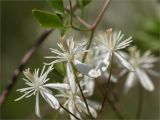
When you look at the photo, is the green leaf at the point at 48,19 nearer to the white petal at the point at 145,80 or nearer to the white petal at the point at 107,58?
the white petal at the point at 107,58

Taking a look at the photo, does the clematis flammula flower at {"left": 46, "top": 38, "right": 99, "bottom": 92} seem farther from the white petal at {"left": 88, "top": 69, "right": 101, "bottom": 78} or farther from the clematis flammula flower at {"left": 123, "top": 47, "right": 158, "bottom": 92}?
the clematis flammula flower at {"left": 123, "top": 47, "right": 158, "bottom": 92}

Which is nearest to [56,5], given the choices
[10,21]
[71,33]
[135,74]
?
[71,33]

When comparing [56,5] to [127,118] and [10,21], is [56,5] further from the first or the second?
[10,21]

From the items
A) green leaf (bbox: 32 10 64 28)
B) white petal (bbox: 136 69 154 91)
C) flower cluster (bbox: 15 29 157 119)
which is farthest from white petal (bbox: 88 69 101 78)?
white petal (bbox: 136 69 154 91)

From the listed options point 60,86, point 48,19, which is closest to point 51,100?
point 60,86

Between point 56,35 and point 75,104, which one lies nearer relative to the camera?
point 75,104

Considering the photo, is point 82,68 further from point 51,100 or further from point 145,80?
point 145,80
